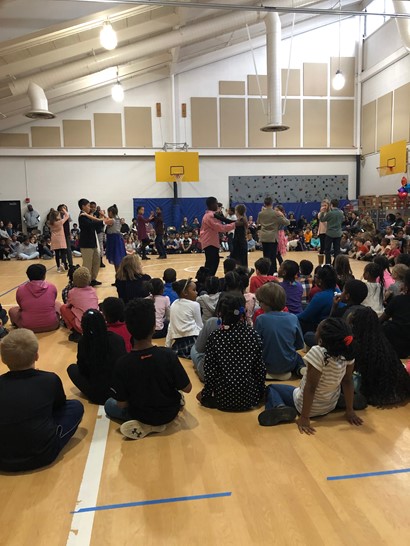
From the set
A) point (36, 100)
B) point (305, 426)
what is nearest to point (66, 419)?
point (305, 426)

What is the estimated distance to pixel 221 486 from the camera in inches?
85.8

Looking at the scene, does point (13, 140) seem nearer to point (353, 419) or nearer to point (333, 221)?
point (333, 221)

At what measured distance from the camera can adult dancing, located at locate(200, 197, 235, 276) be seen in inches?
250

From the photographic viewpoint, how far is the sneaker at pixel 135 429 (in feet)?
8.62

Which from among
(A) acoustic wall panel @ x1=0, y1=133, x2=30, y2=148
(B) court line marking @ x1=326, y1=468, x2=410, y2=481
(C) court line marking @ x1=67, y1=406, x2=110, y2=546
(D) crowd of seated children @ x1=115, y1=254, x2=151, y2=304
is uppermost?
(A) acoustic wall panel @ x1=0, y1=133, x2=30, y2=148

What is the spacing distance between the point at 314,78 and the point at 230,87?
3.12m

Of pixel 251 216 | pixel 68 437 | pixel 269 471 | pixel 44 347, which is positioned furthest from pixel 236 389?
pixel 251 216

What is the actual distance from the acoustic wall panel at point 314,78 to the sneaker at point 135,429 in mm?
16166

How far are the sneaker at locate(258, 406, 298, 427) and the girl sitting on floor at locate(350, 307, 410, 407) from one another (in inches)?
23.5

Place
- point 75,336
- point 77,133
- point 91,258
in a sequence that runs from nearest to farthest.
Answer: point 75,336 → point 91,258 → point 77,133

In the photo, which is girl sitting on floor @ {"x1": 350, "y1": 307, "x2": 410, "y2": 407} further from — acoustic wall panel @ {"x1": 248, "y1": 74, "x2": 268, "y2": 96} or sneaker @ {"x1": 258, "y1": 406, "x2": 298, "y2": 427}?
acoustic wall panel @ {"x1": 248, "y1": 74, "x2": 268, "y2": 96}

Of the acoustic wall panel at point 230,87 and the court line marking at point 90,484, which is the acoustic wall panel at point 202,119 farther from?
the court line marking at point 90,484

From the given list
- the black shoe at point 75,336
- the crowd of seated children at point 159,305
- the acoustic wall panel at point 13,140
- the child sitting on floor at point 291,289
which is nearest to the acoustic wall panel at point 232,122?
the acoustic wall panel at point 13,140

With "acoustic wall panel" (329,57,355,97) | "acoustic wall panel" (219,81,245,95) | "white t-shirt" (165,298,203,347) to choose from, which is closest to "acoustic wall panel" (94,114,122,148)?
"acoustic wall panel" (219,81,245,95)
